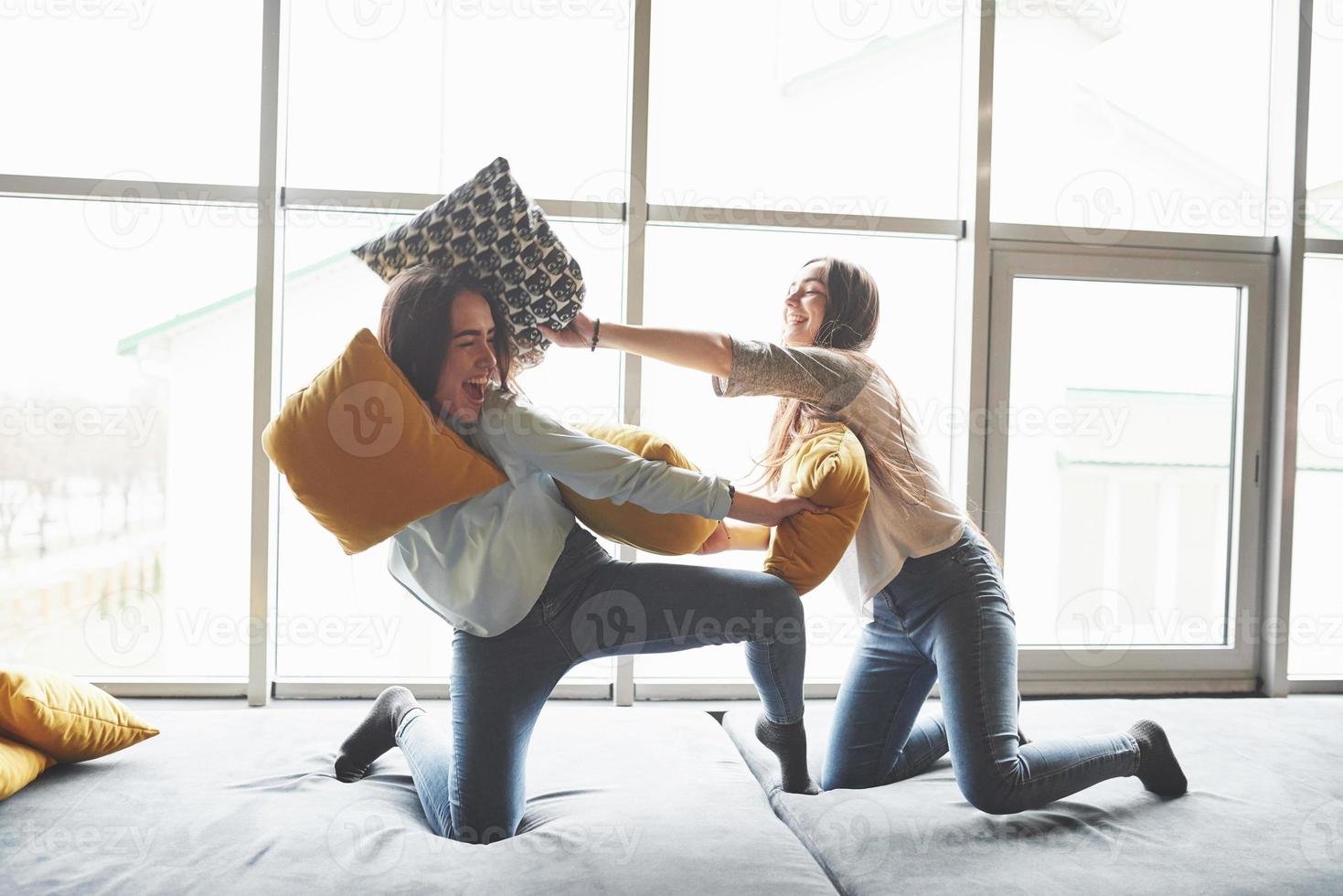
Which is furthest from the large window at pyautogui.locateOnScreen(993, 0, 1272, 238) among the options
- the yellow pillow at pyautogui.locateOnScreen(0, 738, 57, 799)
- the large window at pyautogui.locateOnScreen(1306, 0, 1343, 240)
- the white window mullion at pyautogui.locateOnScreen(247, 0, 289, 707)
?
the yellow pillow at pyautogui.locateOnScreen(0, 738, 57, 799)

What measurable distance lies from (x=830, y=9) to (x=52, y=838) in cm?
285

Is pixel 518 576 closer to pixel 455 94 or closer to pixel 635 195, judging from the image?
pixel 635 195

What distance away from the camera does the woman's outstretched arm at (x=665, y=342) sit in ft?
5.31

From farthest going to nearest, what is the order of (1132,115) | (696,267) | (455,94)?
(1132,115)
(696,267)
(455,94)

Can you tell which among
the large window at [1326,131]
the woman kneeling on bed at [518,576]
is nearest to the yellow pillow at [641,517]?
the woman kneeling on bed at [518,576]

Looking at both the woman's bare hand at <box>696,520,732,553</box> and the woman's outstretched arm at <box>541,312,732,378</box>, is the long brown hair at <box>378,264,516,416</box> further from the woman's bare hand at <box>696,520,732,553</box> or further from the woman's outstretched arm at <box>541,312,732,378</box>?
the woman's bare hand at <box>696,520,732,553</box>

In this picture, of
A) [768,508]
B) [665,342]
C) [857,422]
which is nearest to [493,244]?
[665,342]

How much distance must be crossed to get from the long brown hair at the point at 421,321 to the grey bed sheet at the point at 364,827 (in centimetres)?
77

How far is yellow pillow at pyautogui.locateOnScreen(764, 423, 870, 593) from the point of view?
1.47m

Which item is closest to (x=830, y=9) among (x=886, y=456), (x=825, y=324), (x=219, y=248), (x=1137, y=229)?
(x=1137, y=229)

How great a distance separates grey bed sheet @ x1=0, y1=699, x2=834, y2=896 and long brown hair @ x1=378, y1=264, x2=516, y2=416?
766 millimetres

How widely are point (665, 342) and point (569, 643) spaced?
61 centimetres

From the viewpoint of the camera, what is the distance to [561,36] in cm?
248

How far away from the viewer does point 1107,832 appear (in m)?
1.48
